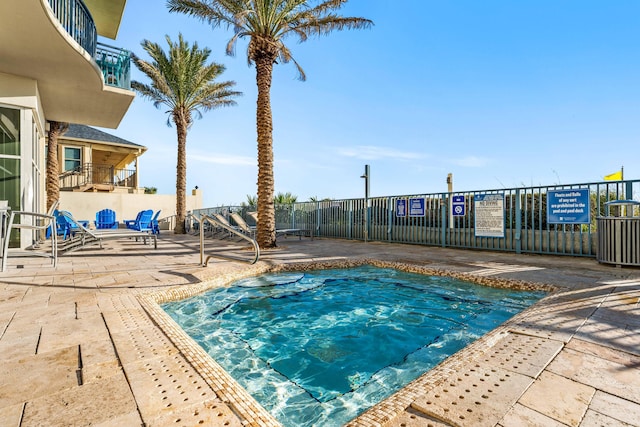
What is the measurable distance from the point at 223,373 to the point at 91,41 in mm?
10831

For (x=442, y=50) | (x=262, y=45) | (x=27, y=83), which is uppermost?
(x=442, y=50)

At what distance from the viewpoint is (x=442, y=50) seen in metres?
14.7

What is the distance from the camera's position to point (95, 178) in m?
24.1

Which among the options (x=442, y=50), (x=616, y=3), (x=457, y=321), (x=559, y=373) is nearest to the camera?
(x=559, y=373)

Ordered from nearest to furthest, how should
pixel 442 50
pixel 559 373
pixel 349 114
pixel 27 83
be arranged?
pixel 559 373 → pixel 27 83 → pixel 442 50 → pixel 349 114

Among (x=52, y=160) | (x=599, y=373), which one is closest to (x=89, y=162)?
(x=52, y=160)

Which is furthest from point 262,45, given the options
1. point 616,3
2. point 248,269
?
point 616,3

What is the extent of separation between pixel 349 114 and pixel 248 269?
53.6 feet

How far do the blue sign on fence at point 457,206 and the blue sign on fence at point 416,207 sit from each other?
3.57ft

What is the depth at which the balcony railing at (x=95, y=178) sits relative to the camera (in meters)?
21.6

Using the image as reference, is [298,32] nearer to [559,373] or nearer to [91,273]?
[91,273]

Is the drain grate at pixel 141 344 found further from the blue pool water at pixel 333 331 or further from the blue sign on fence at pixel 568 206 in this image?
the blue sign on fence at pixel 568 206

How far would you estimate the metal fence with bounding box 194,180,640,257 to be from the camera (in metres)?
7.59

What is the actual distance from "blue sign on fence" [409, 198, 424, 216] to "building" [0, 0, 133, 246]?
399 inches
